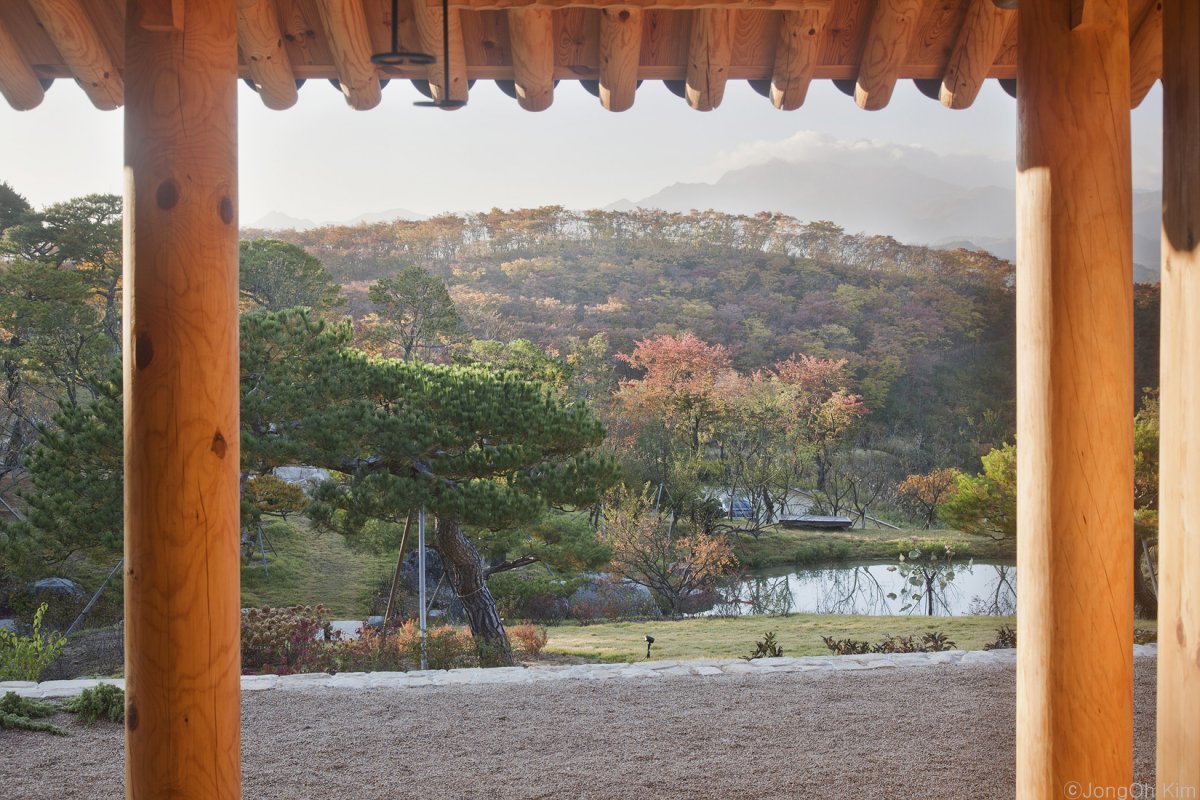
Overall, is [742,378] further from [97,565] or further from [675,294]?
[97,565]

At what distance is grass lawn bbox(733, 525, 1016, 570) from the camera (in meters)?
7.07

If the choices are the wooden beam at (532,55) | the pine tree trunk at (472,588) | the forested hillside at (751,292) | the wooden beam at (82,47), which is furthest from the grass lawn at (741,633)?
the wooden beam at (82,47)

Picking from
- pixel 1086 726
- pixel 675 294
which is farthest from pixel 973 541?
pixel 1086 726

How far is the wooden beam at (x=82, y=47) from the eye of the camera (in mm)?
1743

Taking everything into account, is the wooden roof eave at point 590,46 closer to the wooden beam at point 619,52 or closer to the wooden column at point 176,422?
the wooden beam at point 619,52

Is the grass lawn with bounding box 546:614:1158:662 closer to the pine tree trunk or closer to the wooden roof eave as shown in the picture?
the pine tree trunk

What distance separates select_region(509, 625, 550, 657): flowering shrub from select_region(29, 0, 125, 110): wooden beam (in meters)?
4.93

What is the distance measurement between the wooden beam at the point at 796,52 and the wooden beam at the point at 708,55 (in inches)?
4.1

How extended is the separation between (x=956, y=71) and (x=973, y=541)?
5.80 metres

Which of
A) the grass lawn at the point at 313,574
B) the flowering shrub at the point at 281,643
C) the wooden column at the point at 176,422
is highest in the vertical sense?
the wooden column at the point at 176,422

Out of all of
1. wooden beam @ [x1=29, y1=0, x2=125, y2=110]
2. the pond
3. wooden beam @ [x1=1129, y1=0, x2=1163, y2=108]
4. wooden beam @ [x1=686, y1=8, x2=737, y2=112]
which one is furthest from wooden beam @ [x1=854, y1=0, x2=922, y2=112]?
the pond

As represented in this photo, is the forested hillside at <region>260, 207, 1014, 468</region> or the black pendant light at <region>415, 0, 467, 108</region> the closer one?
the black pendant light at <region>415, 0, 467, 108</region>

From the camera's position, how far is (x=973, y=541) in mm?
7082

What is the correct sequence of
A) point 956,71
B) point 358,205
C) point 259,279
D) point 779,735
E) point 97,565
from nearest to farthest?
point 956,71 < point 779,735 < point 97,565 < point 259,279 < point 358,205
